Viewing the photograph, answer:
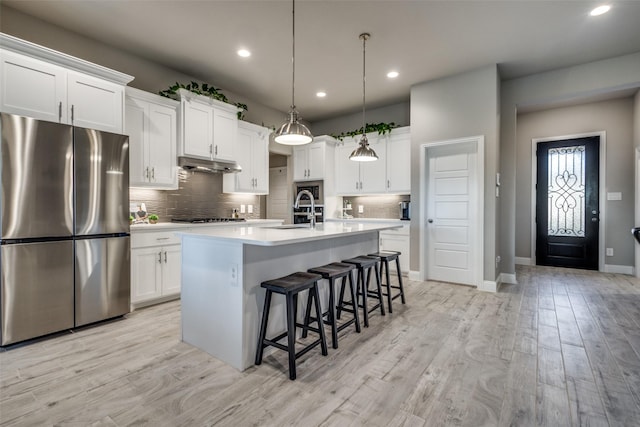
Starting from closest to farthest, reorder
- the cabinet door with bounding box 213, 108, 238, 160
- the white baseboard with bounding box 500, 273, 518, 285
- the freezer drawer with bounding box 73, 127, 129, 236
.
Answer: the freezer drawer with bounding box 73, 127, 129, 236
the cabinet door with bounding box 213, 108, 238, 160
the white baseboard with bounding box 500, 273, 518, 285

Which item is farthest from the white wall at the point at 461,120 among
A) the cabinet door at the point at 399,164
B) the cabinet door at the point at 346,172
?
the cabinet door at the point at 346,172

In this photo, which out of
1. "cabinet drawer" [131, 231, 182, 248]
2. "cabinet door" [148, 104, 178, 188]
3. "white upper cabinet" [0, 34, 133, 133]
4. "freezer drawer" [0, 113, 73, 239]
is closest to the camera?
"freezer drawer" [0, 113, 73, 239]

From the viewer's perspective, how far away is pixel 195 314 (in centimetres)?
247

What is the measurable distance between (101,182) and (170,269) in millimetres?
1224

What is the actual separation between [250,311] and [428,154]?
3737mm

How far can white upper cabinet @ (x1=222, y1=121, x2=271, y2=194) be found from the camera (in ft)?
16.0

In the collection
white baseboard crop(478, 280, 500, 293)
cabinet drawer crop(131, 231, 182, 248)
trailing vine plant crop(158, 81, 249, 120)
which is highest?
trailing vine plant crop(158, 81, 249, 120)

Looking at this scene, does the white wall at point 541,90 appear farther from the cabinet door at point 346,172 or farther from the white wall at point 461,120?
the cabinet door at point 346,172

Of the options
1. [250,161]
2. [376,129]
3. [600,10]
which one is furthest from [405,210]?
[600,10]

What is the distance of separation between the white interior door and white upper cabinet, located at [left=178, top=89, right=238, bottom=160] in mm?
3040

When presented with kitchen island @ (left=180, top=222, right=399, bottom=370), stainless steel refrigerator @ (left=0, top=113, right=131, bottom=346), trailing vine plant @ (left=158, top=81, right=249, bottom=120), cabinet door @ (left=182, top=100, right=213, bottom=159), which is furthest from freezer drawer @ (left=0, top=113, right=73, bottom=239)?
trailing vine plant @ (left=158, top=81, right=249, bottom=120)

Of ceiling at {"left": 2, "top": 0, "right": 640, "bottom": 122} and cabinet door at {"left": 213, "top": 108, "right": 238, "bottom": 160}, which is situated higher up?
ceiling at {"left": 2, "top": 0, "right": 640, "bottom": 122}

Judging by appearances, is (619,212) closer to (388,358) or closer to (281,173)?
(388,358)

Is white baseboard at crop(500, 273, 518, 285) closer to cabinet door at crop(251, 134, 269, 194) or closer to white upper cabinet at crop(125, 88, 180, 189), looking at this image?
cabinet door at crop(251, 134, 269, 194)
